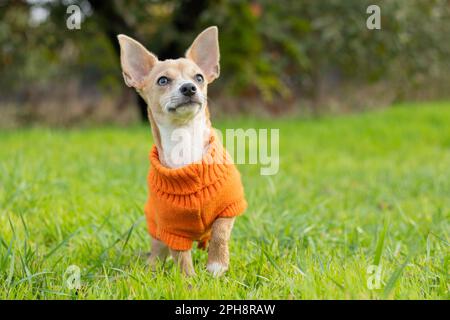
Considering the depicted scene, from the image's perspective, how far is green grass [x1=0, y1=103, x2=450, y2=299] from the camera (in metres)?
2.31

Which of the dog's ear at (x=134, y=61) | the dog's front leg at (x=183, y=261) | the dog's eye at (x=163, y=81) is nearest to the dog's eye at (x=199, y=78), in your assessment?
the dog's eye at (x=163, y=81)

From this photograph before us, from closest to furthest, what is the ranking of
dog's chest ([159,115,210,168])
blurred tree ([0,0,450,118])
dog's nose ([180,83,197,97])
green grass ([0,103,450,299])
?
green grass ([0,103,450,299])
dog's nose ([180,83,197,97])
dog's chest ([159,115,210,168])
blurred tree ([0,0,450,118])

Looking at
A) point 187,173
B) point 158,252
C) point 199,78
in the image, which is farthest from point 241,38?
point 187,173

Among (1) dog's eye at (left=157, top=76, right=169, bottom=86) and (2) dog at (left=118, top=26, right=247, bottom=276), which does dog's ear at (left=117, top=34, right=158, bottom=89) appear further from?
(1) dog's eye at (left=157, top=76, right=169, bottom=86)

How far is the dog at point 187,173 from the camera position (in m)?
2.49

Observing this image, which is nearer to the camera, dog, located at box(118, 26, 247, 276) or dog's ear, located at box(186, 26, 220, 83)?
dog, located at box(118, 26, 247, 276)

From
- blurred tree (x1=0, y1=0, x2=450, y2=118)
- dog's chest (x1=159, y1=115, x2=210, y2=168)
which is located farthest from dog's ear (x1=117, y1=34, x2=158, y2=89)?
blurred tree (x1=0, y1=0, x2=450, y2=118)

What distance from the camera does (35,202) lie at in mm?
3820

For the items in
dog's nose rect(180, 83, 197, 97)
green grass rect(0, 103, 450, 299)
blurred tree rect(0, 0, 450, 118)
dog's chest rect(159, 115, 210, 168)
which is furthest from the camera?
blurred tree rect(0, 0, 450, 118)

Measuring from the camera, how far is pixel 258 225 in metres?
3.36

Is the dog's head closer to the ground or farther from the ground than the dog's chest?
farther from the ground

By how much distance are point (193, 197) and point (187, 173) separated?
110 mm
